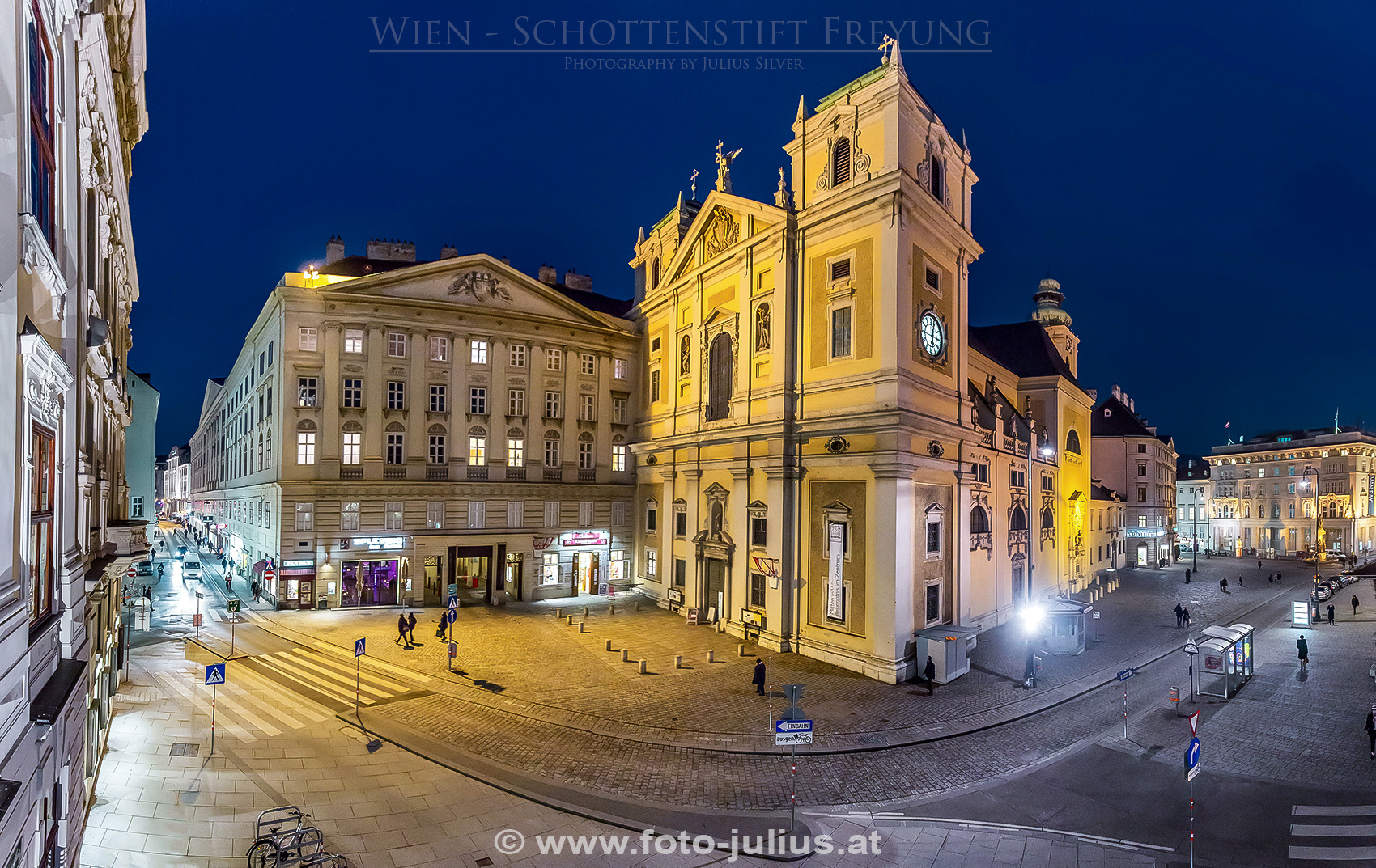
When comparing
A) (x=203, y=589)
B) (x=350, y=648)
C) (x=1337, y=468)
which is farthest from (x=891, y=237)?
(x=1337, y=468)

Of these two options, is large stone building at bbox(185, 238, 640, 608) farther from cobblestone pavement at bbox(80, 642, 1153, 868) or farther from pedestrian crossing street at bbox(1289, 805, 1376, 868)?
pedestrian crossing street at bbox(1289, 805, 1376, 868)

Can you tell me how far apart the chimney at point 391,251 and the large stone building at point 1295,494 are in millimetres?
95491

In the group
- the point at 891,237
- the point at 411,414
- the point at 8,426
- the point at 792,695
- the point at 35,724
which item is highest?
the point at 891,237

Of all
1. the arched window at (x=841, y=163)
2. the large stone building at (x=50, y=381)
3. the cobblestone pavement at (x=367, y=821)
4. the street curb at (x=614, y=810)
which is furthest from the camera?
the arched window at (x=841, y=163)

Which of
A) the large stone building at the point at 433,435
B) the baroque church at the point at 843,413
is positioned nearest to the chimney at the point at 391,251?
the large stone building at the point at 433,435

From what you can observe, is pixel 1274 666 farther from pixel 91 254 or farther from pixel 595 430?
pixel 91 254

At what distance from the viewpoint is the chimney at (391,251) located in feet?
145

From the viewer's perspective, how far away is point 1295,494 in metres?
85.4

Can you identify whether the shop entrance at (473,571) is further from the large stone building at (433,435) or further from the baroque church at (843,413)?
the baroque church at (843,413)

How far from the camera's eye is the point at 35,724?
6477 millimetres

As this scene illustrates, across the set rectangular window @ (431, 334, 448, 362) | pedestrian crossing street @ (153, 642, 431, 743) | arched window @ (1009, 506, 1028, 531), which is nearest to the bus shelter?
arched window @ (1009, 506, 1028, 531)

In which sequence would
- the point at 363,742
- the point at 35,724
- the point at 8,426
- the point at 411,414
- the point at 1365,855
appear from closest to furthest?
the point at 8,426 < the point at 35,724 < the point at 1365,855 < the point at 363,742 < the point at 411,414

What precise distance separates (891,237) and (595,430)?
2273cm

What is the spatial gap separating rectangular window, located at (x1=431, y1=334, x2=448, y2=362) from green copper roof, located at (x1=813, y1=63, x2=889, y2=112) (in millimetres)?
22964
